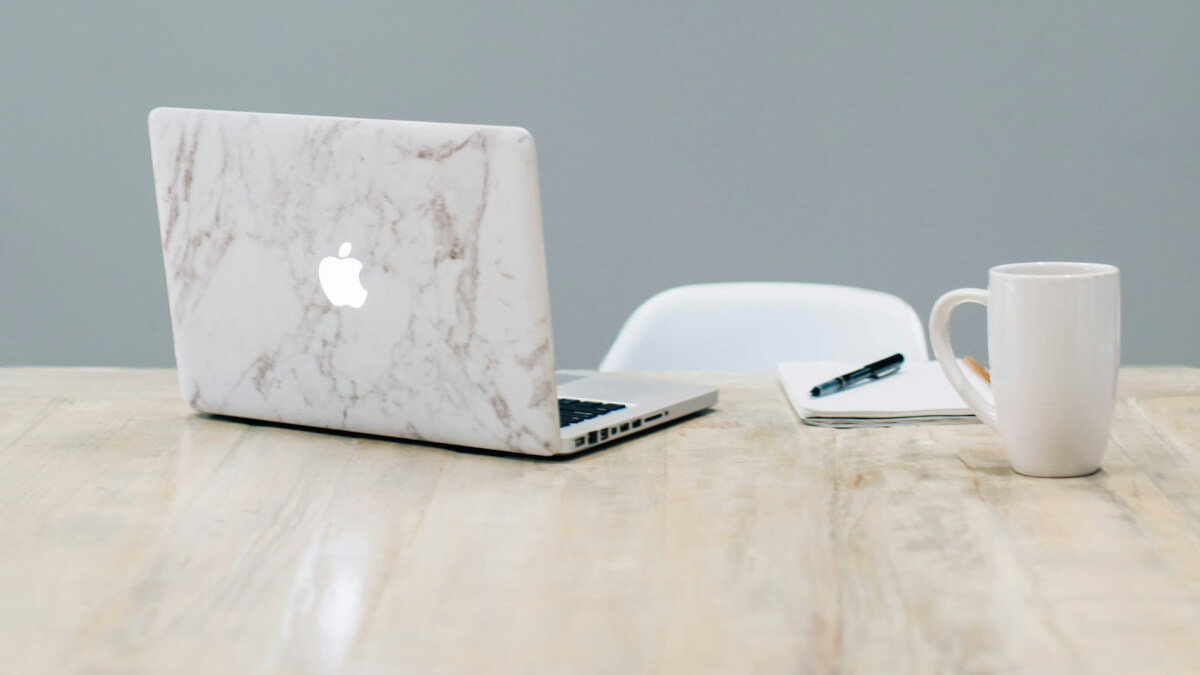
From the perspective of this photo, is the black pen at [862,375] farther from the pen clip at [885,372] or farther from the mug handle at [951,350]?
the mug handle at [951,350]

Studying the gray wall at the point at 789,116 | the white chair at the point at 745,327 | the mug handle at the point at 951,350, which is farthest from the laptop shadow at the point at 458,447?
the gray wall at the point at 789,116

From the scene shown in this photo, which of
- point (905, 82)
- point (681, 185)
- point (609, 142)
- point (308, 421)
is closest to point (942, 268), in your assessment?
point (905, 82)

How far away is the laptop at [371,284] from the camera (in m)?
0.94

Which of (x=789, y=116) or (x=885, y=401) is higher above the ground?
(x=789, y=116)

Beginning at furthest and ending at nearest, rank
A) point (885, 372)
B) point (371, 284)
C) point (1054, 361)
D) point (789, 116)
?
point (789, 116) → point (885, 372) → point (371, 284) → point (1054, 361)

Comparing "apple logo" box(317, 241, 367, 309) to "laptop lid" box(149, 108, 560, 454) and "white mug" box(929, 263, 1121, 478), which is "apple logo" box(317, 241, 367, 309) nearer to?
"laptop lid" box(149, 108, 560, 454)

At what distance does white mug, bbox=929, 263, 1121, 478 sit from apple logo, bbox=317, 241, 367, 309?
50 centimetres

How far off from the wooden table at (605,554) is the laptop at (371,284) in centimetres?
4

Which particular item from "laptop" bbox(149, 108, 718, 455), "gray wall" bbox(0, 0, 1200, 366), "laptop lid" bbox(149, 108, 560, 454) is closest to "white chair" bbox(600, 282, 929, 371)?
"laptop" bbox(149, 108, 718, 455)

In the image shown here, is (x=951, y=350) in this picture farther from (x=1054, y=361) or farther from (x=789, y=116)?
(x=789, y=116)

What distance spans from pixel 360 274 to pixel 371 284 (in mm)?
13

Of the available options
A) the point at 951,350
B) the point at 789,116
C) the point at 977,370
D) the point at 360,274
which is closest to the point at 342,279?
the point at 360,274

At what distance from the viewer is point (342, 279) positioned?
1.03 meters

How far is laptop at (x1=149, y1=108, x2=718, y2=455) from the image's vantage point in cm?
94
